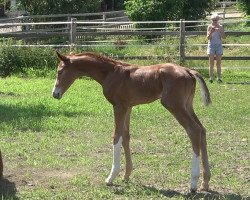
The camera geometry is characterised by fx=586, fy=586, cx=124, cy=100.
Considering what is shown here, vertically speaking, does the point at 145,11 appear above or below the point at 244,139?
above

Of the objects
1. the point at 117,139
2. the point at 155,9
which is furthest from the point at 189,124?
the point at 155,9

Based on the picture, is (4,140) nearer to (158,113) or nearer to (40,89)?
(158,113)

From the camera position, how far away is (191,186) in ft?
20.5

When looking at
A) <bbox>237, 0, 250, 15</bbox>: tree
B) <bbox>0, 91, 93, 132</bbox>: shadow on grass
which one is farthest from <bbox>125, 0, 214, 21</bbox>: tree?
<bbox>0, 91, 93, 132</bbox>: shadow on grass

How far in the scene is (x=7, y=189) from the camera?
6.43 m

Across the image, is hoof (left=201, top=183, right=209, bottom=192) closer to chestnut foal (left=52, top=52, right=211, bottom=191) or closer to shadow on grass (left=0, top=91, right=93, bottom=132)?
chestnut foal (left=52, top=52, right=211, bottom=191)

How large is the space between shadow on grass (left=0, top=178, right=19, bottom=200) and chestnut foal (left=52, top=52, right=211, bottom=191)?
1.06 m

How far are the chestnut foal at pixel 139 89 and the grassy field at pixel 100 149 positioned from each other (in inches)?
15.0

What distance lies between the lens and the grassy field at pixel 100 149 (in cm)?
648

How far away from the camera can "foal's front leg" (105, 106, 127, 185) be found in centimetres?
658

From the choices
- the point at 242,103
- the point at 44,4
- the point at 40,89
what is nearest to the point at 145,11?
the point at 44,4

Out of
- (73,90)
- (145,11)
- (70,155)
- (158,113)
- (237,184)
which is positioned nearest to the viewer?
(237,184)

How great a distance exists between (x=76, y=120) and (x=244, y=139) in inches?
122

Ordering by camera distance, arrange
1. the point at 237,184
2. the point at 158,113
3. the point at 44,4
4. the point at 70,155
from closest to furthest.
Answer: the point at 237,184, the point at 70,155, the point at 158,113, the point at 44,4
